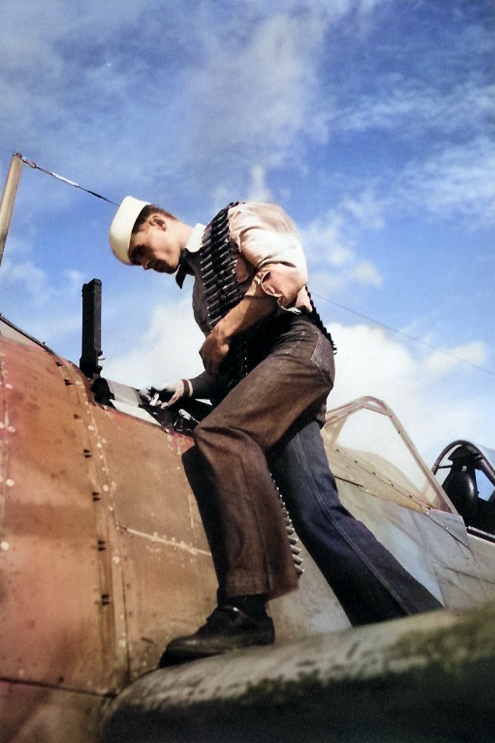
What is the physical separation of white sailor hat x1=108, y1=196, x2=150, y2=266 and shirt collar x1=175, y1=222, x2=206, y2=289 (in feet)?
0.77

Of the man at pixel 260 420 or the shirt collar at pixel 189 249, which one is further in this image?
the shirt collar at pixel 189 249

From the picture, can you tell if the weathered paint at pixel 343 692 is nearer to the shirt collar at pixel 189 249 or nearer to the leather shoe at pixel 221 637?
the leather shoe at pixel 221 637

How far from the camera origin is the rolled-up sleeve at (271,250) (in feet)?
8.32

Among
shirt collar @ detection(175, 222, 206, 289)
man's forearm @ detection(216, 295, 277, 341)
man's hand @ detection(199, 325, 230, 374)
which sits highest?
shirt collar @ detection(175, 222, 206, 289)

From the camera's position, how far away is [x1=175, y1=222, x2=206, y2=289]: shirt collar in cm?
288

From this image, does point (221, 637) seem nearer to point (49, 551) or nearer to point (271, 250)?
point (49, 551)

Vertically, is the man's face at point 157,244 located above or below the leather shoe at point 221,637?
above

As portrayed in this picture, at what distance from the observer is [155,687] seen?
69.1 inches

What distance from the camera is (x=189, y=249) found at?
2.88m

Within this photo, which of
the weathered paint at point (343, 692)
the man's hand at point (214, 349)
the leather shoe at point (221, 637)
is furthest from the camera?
the man's hand at point (214, 349)

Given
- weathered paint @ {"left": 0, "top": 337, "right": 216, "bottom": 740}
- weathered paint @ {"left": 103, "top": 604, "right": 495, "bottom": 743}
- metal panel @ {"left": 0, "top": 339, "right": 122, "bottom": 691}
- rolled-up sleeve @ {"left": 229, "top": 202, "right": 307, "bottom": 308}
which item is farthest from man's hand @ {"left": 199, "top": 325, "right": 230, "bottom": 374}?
weathered paint @ {"left": 103, "top": 604, "right": 495, "bottom": 743}

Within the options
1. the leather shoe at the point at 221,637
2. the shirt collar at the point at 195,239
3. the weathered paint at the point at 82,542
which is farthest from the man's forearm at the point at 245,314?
the leather shoe at the point at 221,637

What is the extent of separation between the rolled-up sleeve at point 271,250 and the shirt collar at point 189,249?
8.0 inches

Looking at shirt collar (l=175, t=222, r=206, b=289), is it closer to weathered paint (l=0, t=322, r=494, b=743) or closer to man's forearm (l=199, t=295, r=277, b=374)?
man's forearm (l=199, t=295, r=277, b=374)
